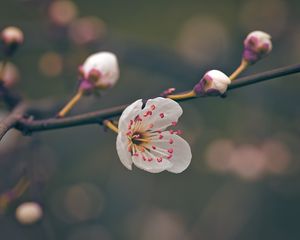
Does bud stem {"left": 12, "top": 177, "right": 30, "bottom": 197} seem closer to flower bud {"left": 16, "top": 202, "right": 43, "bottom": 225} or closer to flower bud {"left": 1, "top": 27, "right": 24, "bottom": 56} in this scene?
flower bud {"left": 16, "top": 202, "right": 43, "bottom": 225}

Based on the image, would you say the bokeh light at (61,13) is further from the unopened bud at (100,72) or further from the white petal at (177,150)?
the white petal at (177,150)

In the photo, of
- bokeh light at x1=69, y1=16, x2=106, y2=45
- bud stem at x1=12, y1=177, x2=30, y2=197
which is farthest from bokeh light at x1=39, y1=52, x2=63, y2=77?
bud stem at x1=12, y1=177, x2=30, y2=197

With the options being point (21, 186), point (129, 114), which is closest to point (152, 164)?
point (129, 114)

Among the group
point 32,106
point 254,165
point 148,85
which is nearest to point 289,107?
point 254,165

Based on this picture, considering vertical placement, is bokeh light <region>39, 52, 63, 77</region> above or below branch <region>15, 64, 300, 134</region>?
below

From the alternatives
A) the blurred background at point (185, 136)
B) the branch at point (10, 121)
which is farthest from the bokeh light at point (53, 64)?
the branch at point (10, 121)

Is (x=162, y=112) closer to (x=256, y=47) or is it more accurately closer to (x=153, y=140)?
(x=153, y=140)

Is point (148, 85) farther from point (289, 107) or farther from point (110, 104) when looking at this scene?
point (289, 107)

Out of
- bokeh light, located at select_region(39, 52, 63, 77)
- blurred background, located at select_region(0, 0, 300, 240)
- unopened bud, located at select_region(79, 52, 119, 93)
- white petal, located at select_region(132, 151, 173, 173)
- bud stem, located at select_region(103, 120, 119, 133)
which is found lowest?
blurred background, located at select_region(0, 0, 300, 240)
